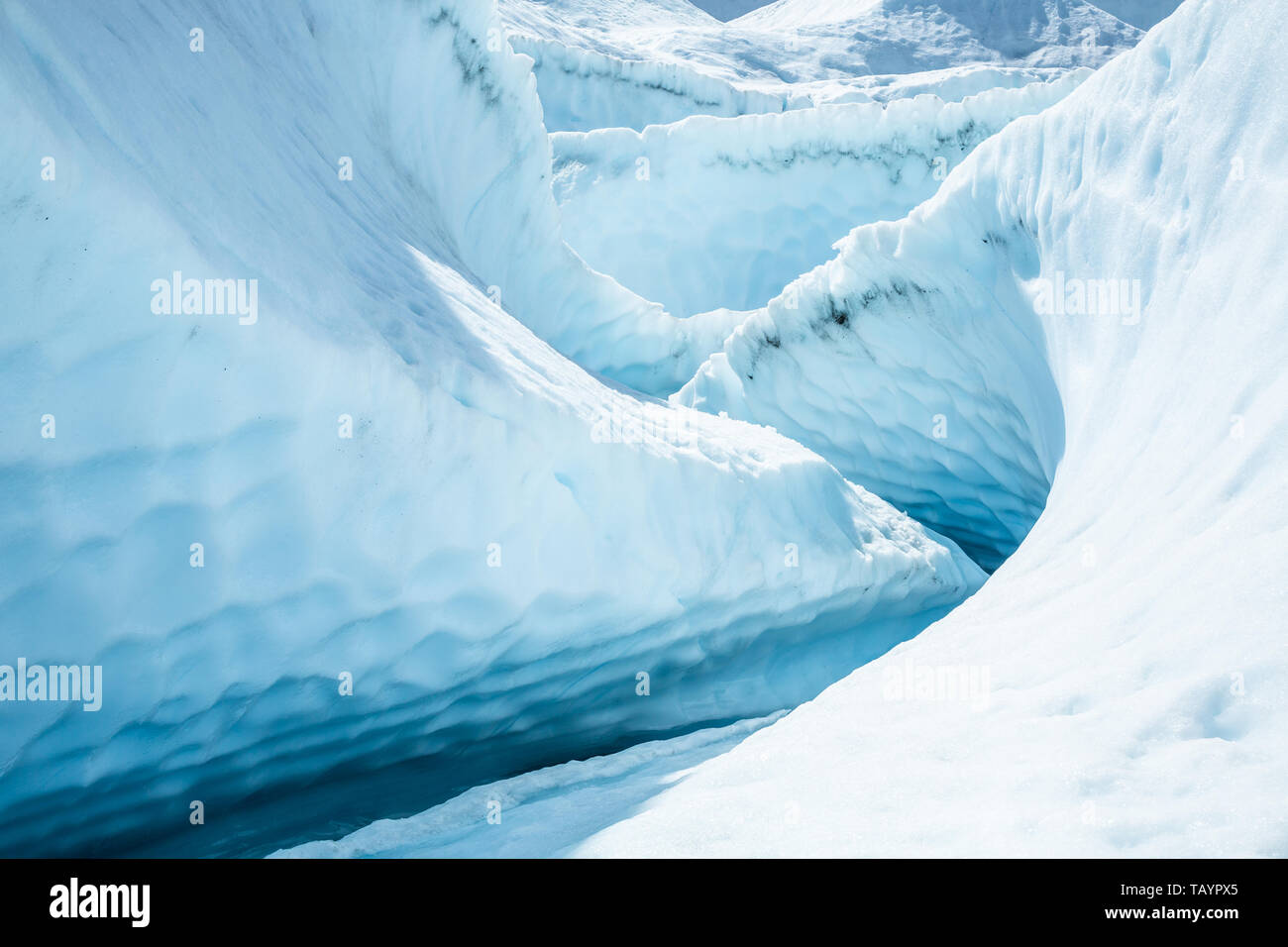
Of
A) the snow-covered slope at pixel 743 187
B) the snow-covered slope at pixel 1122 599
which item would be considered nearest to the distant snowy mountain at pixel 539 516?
the snow-covered slope at pixel 1122 599

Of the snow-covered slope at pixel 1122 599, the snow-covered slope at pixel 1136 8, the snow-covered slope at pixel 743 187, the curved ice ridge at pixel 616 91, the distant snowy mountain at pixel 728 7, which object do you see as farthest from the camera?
the distant snowy mountain at pixel 728 7

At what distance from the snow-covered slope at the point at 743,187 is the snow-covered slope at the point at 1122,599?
381 centimetres

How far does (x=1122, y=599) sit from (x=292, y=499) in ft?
6.19

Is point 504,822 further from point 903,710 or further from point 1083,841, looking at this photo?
point 1083,841

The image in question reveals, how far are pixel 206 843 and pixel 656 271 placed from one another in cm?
691

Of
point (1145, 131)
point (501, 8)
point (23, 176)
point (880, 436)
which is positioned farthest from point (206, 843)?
point (501, 8)

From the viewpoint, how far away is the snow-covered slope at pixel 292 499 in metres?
1.82

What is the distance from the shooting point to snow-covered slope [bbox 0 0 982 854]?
1.82 meters

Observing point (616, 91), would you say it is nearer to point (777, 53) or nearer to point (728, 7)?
point (777, 53)

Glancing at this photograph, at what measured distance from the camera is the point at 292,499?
2156 mm

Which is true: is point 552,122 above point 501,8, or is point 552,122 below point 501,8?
below

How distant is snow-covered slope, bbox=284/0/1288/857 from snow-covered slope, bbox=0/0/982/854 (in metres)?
0.48

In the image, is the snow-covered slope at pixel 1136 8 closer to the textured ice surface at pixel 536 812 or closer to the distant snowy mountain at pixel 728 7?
the distant snowy mountain at pixel 728 7

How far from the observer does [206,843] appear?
234 centimetres
